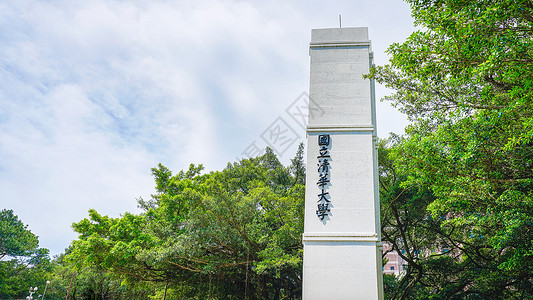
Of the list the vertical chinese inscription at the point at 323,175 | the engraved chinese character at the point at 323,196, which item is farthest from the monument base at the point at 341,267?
the engraved chinese character at the point at 323,196

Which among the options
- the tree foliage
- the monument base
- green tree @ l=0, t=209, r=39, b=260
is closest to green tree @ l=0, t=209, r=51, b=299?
green tree @ l=0, t=209, r=39, b=260

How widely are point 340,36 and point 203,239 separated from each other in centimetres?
600

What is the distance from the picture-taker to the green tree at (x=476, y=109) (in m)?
4.36

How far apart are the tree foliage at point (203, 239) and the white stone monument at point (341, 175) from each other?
203cm

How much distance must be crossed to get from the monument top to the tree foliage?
411 centimetres

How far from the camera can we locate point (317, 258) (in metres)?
6.57

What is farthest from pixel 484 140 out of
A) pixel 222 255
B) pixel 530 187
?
pixel 222 255

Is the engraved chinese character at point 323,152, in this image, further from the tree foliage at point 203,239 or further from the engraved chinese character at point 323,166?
the tree foliage at point 203,239

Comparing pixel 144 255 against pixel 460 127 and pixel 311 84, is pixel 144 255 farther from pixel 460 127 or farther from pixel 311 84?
pixel 460 127

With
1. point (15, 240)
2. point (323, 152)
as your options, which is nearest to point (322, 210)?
point (323, 152)

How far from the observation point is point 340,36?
805 centimetres

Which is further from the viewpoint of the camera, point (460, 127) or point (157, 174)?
point (157, 174)

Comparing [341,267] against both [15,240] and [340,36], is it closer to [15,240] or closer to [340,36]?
[340,36]

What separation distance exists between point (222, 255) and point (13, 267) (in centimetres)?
1599
